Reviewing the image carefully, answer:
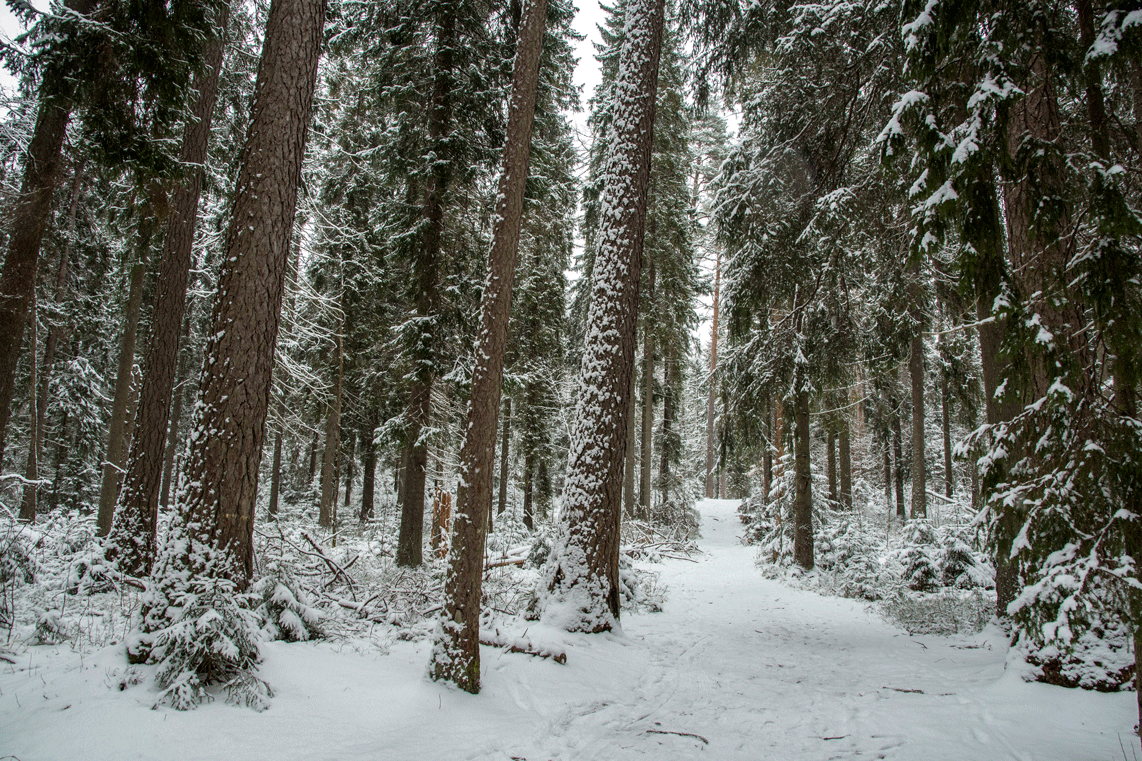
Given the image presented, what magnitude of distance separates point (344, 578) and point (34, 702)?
3.29 metres

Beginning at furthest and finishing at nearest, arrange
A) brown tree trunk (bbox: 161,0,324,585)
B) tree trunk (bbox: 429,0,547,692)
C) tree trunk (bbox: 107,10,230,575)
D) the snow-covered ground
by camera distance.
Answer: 1. tree trunk (bbox: 107,10,230,575)
2. tree trunk (bbox: 429,0,547,692)
3. brown tree trunk (bbox: 161,0,324,585)
4. the snow-covered ground

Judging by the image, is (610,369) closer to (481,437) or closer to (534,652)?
(481,437)

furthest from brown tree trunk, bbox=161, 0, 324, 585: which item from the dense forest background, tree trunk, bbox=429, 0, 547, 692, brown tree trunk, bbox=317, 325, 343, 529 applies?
brown tree trunk, bbox=317, 325, 343, 529

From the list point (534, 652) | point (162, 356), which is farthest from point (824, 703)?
point (162, 356)

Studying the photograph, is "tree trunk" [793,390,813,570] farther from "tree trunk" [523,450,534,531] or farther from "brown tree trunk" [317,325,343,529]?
"brown tree trunk" [317,325,343,529]

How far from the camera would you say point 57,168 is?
18.0 ft

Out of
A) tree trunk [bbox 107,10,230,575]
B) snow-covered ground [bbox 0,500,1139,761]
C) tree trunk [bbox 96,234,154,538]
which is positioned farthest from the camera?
tree trunk [bbox 96,234,154,538]

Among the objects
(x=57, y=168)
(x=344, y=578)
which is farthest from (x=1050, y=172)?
(x=57, y=168)

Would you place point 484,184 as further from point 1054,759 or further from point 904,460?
point 904,460

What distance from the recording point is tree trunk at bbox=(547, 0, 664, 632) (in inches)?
250

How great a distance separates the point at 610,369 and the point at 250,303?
13.2 feet

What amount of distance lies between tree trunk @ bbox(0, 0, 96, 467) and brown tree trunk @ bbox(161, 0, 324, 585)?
2867 mm

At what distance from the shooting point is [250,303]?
3998mm

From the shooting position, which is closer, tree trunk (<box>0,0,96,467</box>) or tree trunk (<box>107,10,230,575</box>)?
tree trunk (<box>0,0,96,467</box>)
